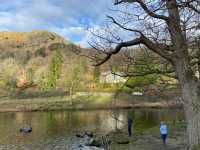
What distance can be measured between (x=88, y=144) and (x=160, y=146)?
32.1 feet

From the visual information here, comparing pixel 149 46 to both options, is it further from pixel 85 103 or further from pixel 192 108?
pixel 85 103

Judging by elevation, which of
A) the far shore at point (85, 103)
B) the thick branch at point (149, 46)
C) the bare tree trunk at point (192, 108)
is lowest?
the far shore at point (85, 103)

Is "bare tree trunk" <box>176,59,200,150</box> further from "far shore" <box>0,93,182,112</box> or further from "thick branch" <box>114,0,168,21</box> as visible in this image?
"far shore" <box>0,93,182,112</box>

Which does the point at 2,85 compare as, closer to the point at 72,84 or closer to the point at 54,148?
the point at 72,84

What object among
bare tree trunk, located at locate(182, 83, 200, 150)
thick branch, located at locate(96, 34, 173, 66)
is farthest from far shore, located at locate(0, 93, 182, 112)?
thick branch, located at locate(96, 34, 173, 66)

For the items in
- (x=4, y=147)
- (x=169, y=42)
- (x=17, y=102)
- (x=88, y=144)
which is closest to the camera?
(x=169, y=42)

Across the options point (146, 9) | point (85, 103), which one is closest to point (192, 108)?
point (146, 9)

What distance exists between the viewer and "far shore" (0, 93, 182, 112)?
331 ft

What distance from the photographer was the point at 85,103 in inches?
4129

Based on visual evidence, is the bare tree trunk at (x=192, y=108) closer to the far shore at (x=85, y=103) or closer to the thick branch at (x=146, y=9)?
the thick branch at (x=146, y=9)

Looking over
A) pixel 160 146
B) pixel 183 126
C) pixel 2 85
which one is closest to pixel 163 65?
pixel 160 146

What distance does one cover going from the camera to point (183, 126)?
4094 cm

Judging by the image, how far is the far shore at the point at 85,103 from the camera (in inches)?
3967

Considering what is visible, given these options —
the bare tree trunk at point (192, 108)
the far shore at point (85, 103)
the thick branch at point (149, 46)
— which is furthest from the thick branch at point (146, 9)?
the far shore at point (85, 103)
